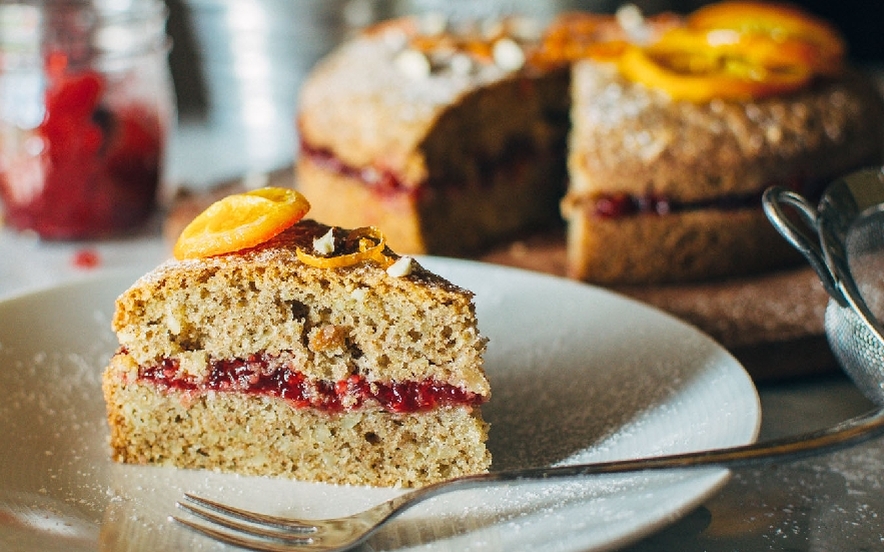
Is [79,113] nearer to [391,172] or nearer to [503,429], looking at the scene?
[391,172]

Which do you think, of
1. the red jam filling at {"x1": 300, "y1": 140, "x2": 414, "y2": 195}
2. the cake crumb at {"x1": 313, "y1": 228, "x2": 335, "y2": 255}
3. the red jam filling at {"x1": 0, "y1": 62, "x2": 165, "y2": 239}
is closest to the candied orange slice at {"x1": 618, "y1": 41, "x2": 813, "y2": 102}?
the red jam filling at {"x1": 300, "y1": 140, "x2": 414, "y2": 195}

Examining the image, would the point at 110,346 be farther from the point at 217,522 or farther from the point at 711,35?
the point at 711,35

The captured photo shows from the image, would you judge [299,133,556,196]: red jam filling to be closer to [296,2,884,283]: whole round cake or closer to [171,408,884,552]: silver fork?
[296,2,884,283]: whole round cake

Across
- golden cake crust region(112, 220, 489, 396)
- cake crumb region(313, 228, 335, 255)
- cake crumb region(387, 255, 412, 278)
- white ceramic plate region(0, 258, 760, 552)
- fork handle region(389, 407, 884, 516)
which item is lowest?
white ceramic plate region(0, 258, 760, 552)

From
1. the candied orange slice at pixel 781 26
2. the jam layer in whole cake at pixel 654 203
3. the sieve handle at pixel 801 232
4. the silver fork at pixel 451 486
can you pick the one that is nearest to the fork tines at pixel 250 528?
the silver fork at pixel 451 486

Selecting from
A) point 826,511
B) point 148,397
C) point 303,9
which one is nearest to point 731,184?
point 826,511

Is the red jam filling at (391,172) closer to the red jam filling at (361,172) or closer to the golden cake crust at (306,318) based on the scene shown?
the red jam filling at (361,172)
